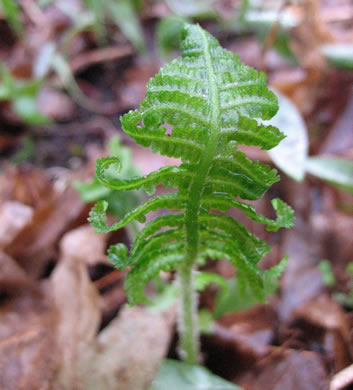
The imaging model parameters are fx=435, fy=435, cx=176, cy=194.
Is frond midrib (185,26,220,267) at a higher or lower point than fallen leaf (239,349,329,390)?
higher

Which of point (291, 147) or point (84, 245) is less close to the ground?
point (291, 147)

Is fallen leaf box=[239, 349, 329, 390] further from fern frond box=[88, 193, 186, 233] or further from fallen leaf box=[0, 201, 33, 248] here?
fallen leaf box=[0, 201, 33, 248]

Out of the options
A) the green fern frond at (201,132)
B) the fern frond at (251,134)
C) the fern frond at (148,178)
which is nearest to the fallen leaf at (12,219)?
the green fern frond at (201,132)

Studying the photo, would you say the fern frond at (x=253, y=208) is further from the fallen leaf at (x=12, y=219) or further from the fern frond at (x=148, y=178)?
the fallen leaf at (x=12, y=219)

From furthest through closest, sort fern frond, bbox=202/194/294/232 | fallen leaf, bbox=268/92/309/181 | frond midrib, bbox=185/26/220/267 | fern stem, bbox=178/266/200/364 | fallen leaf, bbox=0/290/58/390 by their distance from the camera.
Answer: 1. fallen leaf, bbox=268/92/309/181
2. fallen leaf, bbox=0/290/58/390
3. fern stem, bbox=178/266/200/364
4. fern frond, bbox=202/194/294/232
5. frond midrib, bbox=185/26/220/267

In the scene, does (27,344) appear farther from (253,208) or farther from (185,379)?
(253,208)

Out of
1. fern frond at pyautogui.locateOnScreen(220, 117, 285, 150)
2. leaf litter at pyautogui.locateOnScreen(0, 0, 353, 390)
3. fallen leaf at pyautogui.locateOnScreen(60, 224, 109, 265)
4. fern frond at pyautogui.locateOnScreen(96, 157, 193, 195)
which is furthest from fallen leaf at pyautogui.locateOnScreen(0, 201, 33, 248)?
fern frond at pyautogui.locateOnScreen(220, 117, 285, 150)

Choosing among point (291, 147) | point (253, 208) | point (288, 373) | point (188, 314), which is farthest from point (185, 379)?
point (291, 147)

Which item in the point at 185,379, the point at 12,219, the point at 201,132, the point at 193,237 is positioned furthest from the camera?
the point at 12,219
